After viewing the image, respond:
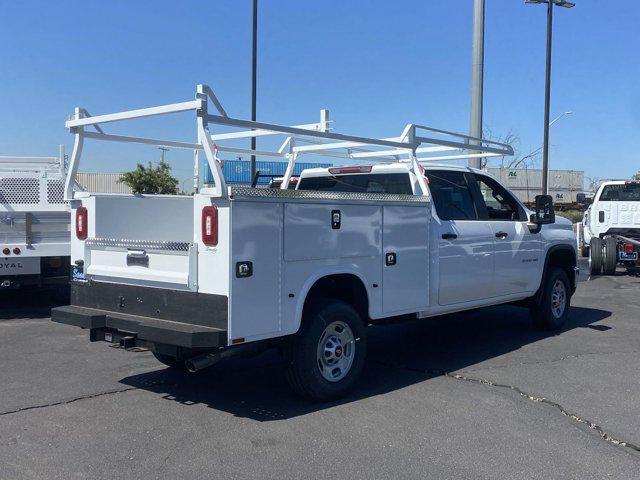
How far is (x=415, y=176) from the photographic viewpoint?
6.92m

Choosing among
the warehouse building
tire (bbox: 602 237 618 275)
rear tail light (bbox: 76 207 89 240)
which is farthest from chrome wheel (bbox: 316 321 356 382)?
the warehouse building

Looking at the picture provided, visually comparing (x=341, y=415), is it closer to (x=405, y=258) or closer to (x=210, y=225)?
(x=405, y=258)

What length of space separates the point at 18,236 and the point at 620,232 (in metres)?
12.7

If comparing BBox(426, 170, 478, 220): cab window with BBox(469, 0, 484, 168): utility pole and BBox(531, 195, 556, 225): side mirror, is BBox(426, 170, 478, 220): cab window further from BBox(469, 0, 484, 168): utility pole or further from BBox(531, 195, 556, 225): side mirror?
BBox(469, 0, 484, 168): utility pole

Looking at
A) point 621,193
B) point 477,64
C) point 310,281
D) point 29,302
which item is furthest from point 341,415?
point 621,193

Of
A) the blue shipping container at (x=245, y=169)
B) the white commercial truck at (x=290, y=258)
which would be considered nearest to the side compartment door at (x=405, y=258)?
the white commercial truck at (x=290, y=258)

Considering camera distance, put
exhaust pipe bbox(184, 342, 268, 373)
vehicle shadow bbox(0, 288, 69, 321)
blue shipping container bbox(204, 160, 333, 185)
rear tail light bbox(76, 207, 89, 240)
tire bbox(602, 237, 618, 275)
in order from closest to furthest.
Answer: exhaust pipe bbox(184, 342, 268, 373) → rear tail light bbox(76, 207, 89, 240) → blue shipping container bbox(204, 160, 333, 185) → vehicle shadow bbox(0, 288, 69, 321) → tire bbox(602, 237, 618, 275)

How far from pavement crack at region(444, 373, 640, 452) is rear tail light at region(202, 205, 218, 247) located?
9.59ft

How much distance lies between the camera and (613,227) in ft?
52.3

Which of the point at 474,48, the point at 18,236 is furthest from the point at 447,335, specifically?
the point at 474,48

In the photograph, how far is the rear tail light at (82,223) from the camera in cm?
614

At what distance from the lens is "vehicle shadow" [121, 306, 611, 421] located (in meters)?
5.81

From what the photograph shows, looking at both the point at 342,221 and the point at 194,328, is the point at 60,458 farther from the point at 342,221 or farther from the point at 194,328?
the point at 342,221

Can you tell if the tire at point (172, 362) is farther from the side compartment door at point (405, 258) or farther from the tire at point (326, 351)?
the side compartment door at point (405, 258)
